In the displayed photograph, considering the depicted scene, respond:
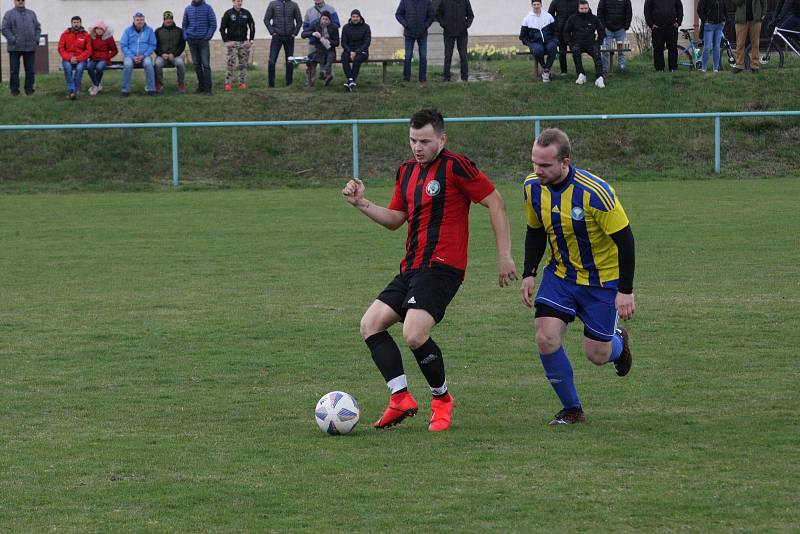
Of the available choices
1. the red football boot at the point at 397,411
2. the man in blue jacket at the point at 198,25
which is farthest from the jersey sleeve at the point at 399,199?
the man in blue jacket at the point at 198,25

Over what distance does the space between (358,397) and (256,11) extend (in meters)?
29.8

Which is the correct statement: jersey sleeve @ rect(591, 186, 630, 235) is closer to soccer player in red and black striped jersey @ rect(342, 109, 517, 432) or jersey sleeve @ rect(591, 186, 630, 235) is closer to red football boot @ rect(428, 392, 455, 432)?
soccer player in red and black striped jersey @ rect(342, 109, 517, 432)

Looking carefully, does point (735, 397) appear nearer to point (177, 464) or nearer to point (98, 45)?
point (177, 464)

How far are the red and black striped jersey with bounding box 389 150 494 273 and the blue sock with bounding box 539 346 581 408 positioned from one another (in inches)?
27.2

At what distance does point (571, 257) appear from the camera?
649 centimetres

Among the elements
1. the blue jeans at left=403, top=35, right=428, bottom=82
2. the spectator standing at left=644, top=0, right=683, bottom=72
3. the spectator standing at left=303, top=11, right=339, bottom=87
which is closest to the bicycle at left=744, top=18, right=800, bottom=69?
the spectator standing at left=644, top=0, right=683, bottom=72

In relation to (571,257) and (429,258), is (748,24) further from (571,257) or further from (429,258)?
(429,258)

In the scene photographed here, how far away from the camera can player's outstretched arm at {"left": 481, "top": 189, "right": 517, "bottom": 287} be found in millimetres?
6484

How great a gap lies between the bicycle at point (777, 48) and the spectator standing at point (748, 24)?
0.67 meters

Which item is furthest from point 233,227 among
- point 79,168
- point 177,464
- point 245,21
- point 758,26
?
point 758,26

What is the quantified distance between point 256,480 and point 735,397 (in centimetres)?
303

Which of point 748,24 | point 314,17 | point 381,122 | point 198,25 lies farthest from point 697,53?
point 198,25

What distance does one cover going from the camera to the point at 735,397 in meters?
6.99

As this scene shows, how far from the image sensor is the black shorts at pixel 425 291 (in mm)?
6453
